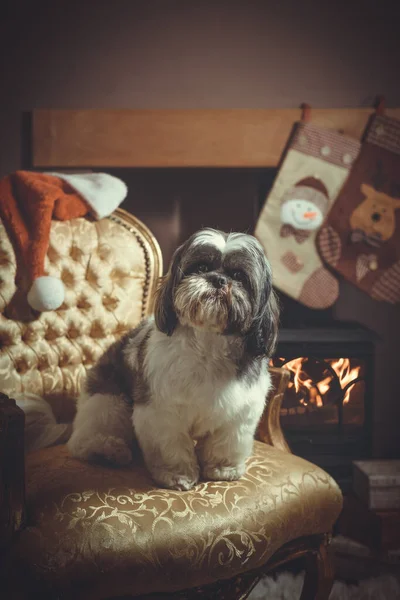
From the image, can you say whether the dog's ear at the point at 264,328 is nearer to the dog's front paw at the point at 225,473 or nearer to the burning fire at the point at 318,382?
the dog's front paw at the point at 225,473

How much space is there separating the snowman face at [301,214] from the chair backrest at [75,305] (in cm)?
82

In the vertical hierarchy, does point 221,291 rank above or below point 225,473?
above

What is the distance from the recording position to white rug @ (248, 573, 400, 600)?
6.56 feet

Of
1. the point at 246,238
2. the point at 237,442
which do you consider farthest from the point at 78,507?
the point at 246,238

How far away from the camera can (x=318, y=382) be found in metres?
2.58

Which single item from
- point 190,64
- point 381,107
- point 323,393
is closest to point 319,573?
point 323,393

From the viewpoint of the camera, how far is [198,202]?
2609 millimetres

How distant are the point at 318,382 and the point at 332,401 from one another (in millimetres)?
132

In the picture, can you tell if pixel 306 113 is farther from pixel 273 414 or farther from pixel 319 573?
pixel 319 573

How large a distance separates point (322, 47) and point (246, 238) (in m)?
1.71

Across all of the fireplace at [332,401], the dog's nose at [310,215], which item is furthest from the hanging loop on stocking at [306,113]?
the fireplace at [332,401]

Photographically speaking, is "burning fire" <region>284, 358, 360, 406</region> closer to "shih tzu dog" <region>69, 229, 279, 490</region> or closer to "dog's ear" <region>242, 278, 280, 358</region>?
"shih tzu dog" <region>69, 229, 279, 490</region>

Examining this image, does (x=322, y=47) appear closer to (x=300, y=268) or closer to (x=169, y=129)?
(x=169, y=129)

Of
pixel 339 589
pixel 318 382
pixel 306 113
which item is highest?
pixel 306 113
